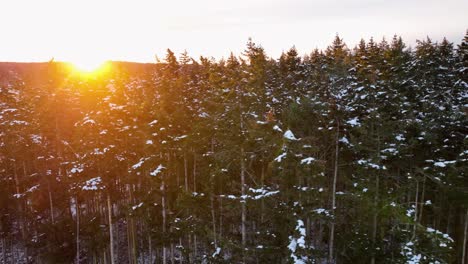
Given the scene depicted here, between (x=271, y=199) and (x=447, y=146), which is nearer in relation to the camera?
(x=271, y=199)

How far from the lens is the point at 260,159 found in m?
17.5

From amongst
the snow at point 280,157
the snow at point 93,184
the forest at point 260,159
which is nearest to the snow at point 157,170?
the forest at point 260,159

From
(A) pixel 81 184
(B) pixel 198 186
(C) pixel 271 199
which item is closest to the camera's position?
(C) pixel 271 199

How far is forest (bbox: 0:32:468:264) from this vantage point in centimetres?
1578

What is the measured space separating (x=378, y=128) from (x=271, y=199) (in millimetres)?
8151

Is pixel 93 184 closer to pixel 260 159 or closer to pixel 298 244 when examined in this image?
pixel 260 159

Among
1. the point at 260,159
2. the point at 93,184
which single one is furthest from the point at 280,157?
the point at 93,184

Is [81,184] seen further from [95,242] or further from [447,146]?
[447,146]

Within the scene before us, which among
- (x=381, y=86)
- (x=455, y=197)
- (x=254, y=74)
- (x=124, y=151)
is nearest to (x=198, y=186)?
(x=124, y=151)

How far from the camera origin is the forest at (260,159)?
15.8 meters

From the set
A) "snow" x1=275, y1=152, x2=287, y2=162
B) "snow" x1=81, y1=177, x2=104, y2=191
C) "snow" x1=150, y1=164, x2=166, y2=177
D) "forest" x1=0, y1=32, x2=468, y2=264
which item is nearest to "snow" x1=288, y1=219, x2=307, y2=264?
"forest" x1=0, y1=32, x2=468, y2=264

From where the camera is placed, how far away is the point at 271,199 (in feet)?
49.4

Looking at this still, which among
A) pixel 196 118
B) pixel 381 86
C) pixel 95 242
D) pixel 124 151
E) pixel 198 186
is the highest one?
pixel 381 86

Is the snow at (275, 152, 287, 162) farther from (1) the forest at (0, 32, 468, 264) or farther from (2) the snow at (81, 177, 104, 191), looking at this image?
(2) the snow at (81, 177, 104, 191)
